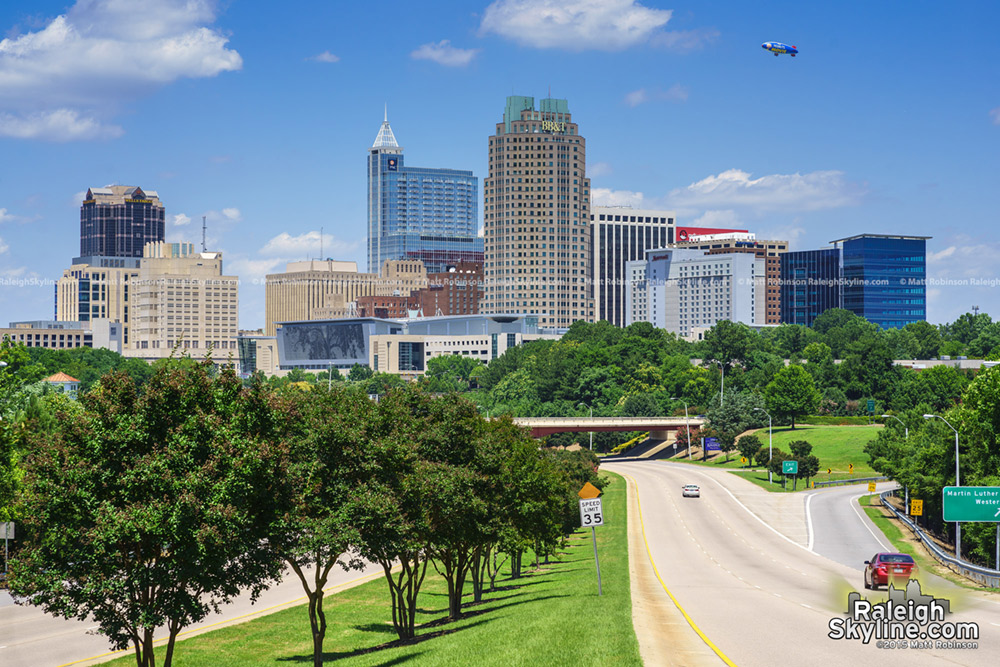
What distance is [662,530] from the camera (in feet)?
243

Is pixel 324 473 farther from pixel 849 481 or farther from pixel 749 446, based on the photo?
pixel 749 446

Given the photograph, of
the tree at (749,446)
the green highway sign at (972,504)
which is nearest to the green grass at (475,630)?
the green highway sign at (972,504)

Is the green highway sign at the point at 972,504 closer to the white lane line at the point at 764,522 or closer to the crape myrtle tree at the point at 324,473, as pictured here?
the white lane line at the point at 764,522

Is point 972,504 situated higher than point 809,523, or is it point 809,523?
point 972,504

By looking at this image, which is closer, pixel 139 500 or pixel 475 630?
pixel 139 500

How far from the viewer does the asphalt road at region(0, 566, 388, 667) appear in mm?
38156

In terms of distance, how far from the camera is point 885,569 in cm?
4294

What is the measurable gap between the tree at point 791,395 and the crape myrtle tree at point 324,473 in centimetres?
14015

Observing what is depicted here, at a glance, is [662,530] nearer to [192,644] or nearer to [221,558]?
[192,644]

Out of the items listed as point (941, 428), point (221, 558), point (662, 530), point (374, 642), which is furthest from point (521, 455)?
point (941, 428)

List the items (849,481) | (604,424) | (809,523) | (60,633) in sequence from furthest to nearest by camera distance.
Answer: (604,424)
(849,481)
(809,523)
(60,633)

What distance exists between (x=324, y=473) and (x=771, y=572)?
2886 centimetres

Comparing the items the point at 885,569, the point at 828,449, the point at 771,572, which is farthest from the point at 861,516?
the point at 828,449

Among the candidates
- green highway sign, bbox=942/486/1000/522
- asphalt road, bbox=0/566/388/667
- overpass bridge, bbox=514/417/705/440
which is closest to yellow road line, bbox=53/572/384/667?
asphalt road, bbox=0/566/388/667
